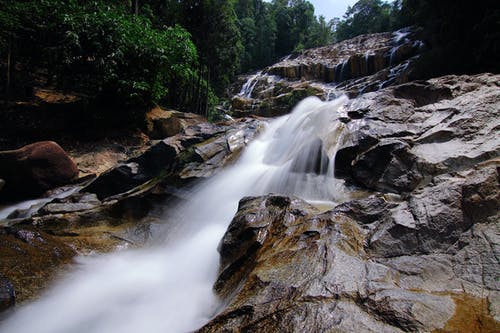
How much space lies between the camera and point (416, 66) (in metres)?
13.0

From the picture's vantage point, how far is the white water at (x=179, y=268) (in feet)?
11.1

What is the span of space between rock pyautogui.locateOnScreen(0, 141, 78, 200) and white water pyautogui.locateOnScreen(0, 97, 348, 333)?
16.6 feet

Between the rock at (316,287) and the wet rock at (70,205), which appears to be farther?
the wet rock at (70,205)

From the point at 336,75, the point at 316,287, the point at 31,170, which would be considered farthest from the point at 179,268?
the point at 336,75

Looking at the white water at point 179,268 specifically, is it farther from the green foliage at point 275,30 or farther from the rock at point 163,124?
the green foliage at point 275,30

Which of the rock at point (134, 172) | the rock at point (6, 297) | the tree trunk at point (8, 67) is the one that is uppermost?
the tree trunk at point (8, 67)

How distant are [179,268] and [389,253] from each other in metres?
3.26

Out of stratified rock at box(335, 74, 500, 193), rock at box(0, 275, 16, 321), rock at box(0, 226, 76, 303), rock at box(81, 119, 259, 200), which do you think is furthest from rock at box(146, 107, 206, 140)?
rock at box(0, 275, 16, 321)

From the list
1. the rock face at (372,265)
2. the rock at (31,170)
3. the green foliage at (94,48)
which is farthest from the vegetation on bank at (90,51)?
the rock face at (372,265)

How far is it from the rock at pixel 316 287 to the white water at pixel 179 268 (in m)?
0.65

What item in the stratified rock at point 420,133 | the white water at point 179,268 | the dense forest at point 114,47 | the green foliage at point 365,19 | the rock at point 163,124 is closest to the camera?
the white water at point 179,268

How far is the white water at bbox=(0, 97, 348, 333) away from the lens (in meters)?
3.38

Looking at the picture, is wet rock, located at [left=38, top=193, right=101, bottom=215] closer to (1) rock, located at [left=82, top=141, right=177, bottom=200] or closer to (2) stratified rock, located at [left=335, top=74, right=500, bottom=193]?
(1) rock, located at [left=82, top=141, right=177, bottom=200]

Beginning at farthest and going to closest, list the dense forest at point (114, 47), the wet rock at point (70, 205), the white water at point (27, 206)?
the dense forest at point (114, 47)
the white water at point (27, 206)
the wet rock at point (70, 205)
